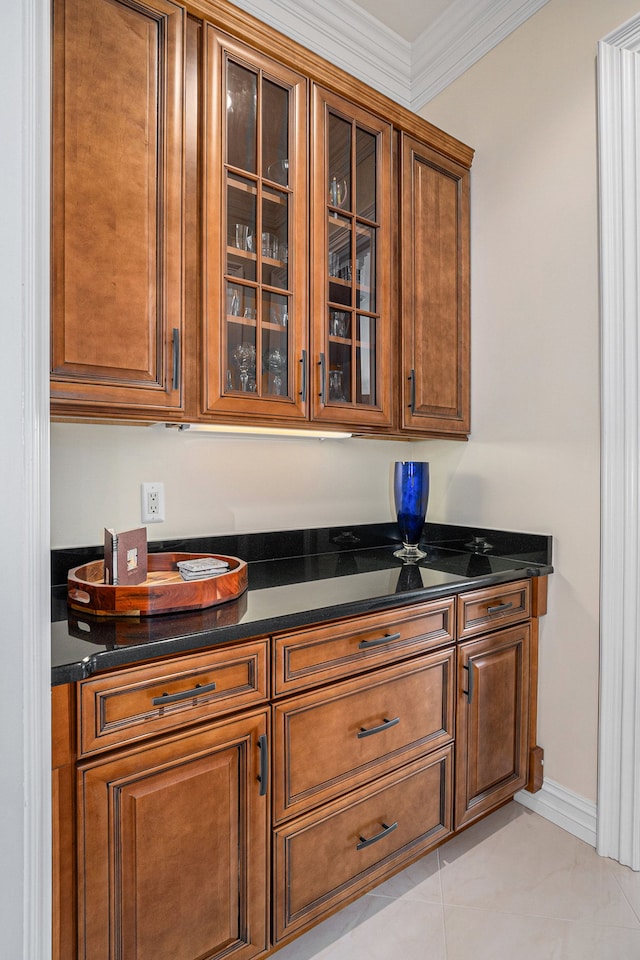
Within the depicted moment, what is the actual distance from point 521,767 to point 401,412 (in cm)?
133

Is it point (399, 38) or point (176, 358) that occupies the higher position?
point (399, 38)

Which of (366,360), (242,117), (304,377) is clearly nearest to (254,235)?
(242,117)

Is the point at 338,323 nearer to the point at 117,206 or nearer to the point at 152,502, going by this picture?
the point at 117,206

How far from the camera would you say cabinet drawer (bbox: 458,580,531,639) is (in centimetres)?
166

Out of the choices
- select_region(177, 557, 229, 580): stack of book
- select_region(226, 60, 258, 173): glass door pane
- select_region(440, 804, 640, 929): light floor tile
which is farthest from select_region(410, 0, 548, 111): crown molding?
select_region(440, 804, 640, 929): light floor tile

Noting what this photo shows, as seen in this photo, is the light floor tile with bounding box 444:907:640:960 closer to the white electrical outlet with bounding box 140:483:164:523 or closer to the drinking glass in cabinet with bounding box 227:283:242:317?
the white electrical outlet with bounding box 140:483:164:523

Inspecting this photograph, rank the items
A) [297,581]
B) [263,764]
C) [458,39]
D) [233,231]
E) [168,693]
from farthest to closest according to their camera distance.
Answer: [458,39]
[297,581]
[233,231]
[263,764]
[168,693]

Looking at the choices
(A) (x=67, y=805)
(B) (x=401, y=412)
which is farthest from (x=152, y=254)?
(A) (x=67, y=805)

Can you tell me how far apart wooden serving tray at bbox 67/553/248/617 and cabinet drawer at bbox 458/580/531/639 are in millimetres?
725

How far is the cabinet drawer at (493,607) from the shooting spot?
166cm

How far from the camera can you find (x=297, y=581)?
1.59 m

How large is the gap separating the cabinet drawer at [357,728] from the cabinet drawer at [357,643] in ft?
0.12

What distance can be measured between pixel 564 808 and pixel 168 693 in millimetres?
1555

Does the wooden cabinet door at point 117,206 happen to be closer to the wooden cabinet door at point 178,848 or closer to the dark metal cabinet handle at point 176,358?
the dark metal cabinet handle at point 176,358
